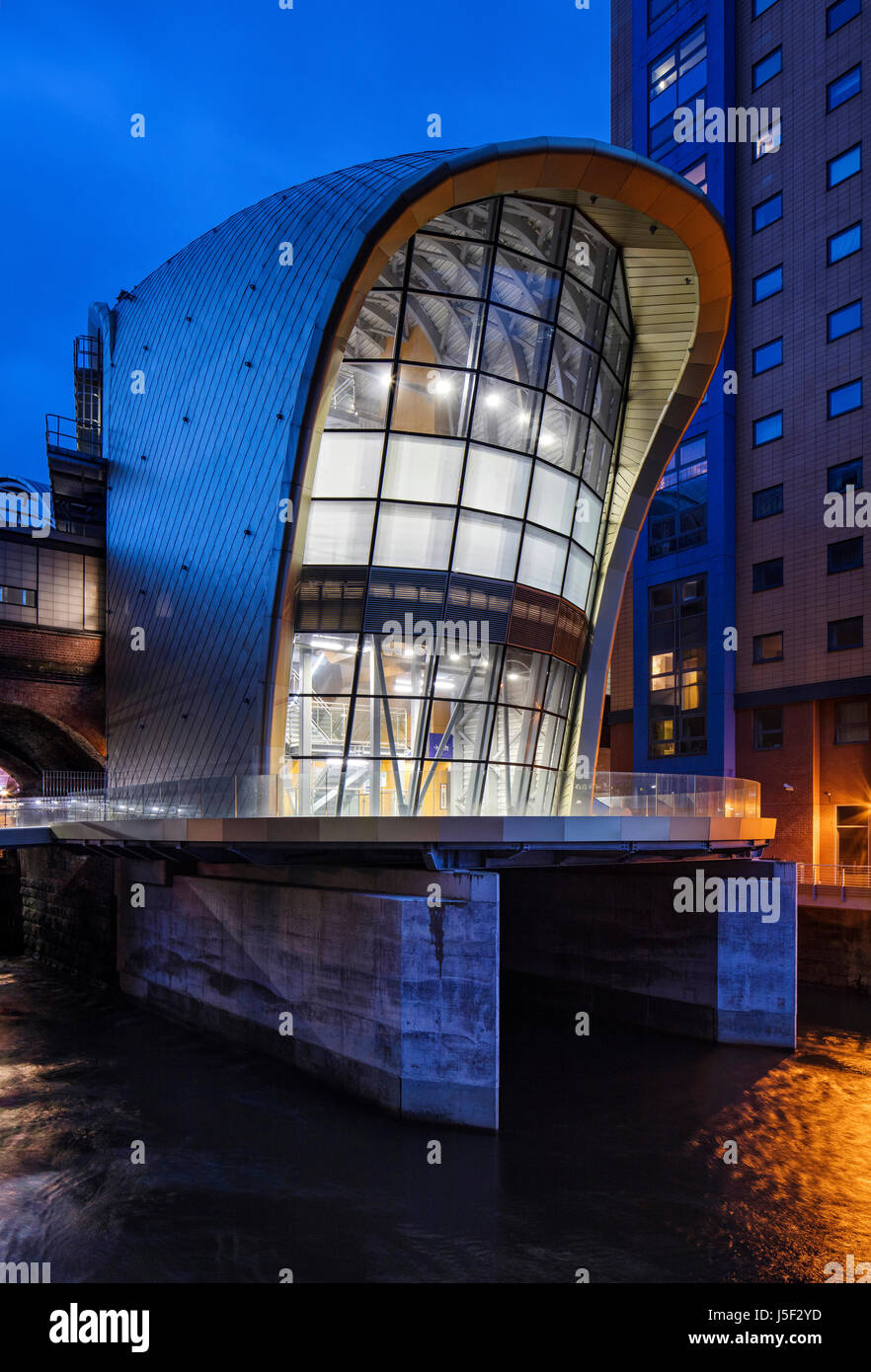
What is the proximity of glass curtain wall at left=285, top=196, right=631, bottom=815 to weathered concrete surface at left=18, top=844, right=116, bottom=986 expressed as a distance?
1009 cm

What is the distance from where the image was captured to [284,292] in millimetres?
23656

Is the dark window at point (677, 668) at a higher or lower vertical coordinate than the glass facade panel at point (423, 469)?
lower

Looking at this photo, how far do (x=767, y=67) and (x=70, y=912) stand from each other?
44003 millimetres

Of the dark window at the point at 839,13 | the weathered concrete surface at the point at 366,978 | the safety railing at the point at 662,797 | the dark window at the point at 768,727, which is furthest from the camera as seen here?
the dark window at the point at 768,727

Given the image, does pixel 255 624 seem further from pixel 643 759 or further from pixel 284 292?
pixel 643 759

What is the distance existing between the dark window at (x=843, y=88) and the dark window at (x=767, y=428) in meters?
11.7

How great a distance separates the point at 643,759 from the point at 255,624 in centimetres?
2476

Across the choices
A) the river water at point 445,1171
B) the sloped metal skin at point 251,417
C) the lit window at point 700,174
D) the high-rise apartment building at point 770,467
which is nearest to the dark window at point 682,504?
the high-rise apartment building at point 770,467

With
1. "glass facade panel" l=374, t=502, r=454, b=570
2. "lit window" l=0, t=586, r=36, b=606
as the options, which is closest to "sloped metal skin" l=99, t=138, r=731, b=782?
"glass facade panel" l=374, t=502, r=454, b=570

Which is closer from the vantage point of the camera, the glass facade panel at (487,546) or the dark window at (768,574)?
the glass facade panel at (487,546)

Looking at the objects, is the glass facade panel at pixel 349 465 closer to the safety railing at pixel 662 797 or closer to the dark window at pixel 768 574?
the safety railing at pixel 662 797

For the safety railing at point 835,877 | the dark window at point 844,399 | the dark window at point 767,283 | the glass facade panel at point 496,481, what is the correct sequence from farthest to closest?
the dark window at point 767,283 < the dark window at point 844,399 < the safety railing at point 835,877 < the glass facade panel at point 496,481

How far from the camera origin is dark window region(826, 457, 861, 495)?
114ft

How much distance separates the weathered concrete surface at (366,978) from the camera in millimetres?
16500
